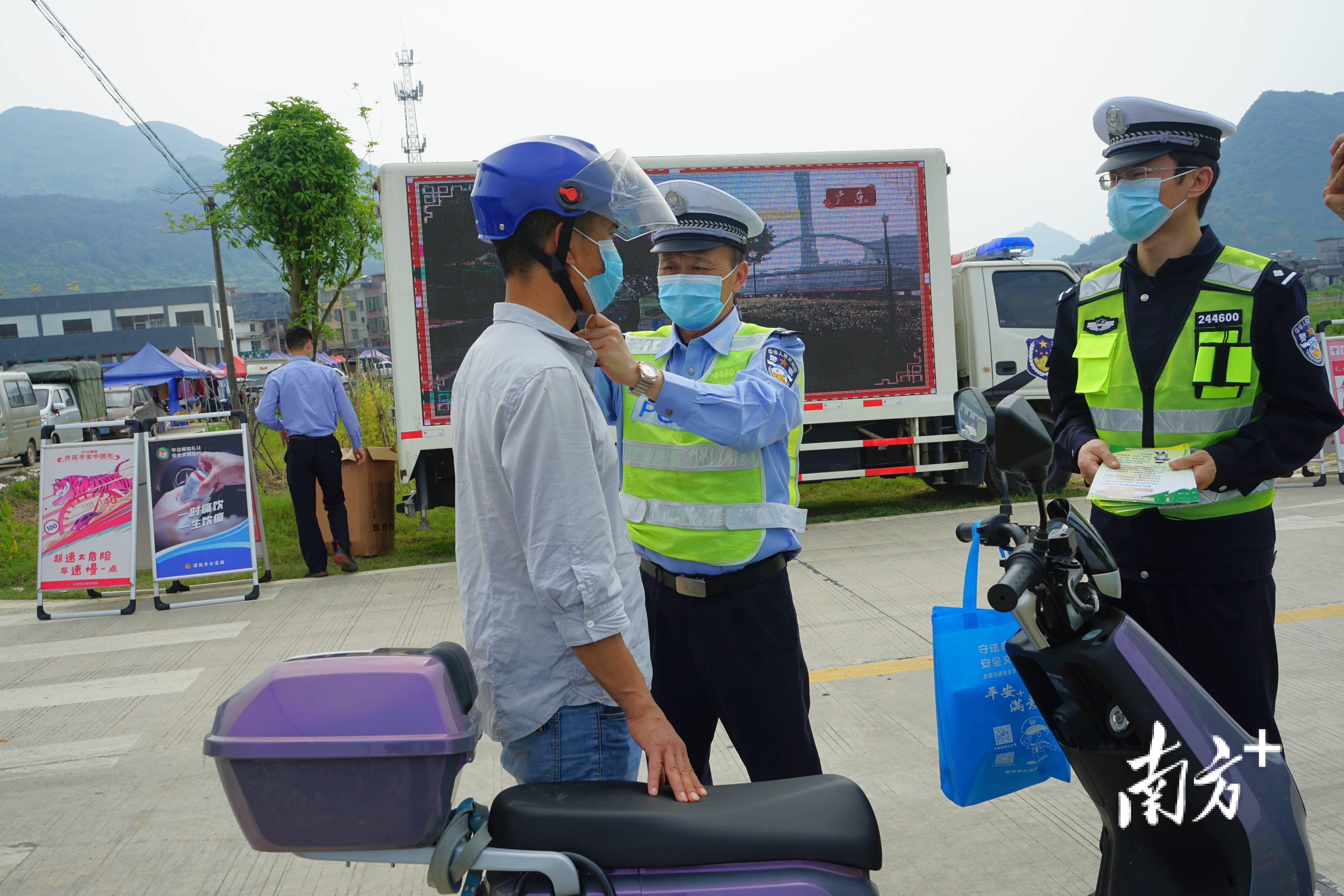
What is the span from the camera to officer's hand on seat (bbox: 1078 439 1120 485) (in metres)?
2.41

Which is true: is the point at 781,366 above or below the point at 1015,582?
above

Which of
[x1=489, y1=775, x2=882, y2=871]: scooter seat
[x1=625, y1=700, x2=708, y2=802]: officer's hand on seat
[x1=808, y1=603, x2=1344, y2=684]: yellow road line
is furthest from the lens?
[x1=808, y1=603, x2=1344, y2=684]: yellow road line

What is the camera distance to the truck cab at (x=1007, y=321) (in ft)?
29.6

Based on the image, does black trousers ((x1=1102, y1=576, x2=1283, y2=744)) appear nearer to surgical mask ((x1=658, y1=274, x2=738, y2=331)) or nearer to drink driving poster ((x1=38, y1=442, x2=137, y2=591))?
surgical mask ((x1=658, y1=274, x2=738, y2=331))

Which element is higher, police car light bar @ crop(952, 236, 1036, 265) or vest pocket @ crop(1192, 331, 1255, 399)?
police car light bar @ crop(952, 236, 1036, 265)

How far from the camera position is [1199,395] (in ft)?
7.62

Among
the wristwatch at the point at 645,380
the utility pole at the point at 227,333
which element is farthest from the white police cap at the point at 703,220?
the utility pole at the point at 227,333

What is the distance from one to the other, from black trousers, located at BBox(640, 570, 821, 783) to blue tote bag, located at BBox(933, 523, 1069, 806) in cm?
47

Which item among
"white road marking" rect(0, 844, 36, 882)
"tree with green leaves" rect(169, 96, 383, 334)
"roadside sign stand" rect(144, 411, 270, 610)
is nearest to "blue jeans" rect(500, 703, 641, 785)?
"white road marking" rect(0, 844, 36, 882)

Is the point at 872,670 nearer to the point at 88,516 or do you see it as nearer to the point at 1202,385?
the point at 1202,385

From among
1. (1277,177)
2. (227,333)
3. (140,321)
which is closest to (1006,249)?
(227,333)

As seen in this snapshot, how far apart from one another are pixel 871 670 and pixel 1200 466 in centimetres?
270

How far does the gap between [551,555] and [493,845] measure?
476 mm

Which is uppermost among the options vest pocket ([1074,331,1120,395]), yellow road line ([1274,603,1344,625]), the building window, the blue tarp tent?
the building window
